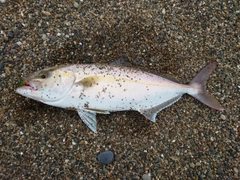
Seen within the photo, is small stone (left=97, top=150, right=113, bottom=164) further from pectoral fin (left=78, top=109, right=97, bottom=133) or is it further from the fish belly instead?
the fish belly

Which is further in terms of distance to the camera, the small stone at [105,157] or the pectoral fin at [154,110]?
the pectoral fin at [154,110]

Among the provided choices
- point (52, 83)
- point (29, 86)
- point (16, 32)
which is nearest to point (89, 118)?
point (52, 83)

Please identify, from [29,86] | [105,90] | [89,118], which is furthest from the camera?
[89,118]

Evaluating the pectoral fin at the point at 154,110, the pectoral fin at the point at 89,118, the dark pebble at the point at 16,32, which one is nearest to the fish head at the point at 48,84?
the pectoral fin at the point at 89,118

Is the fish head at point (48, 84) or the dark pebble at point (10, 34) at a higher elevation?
the dark pebble at point (10, 34)

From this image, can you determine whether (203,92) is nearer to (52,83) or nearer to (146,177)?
(146,177)

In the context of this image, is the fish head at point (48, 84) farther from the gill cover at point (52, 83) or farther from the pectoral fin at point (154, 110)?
the pectoral fin at point (154, 110)

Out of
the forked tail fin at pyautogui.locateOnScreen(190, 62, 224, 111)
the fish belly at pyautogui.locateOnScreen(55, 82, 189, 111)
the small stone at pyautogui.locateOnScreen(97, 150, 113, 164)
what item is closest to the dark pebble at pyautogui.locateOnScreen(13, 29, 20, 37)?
the fish belly at pyautogui.locateOnScreen(55, 82, 189, 111)
